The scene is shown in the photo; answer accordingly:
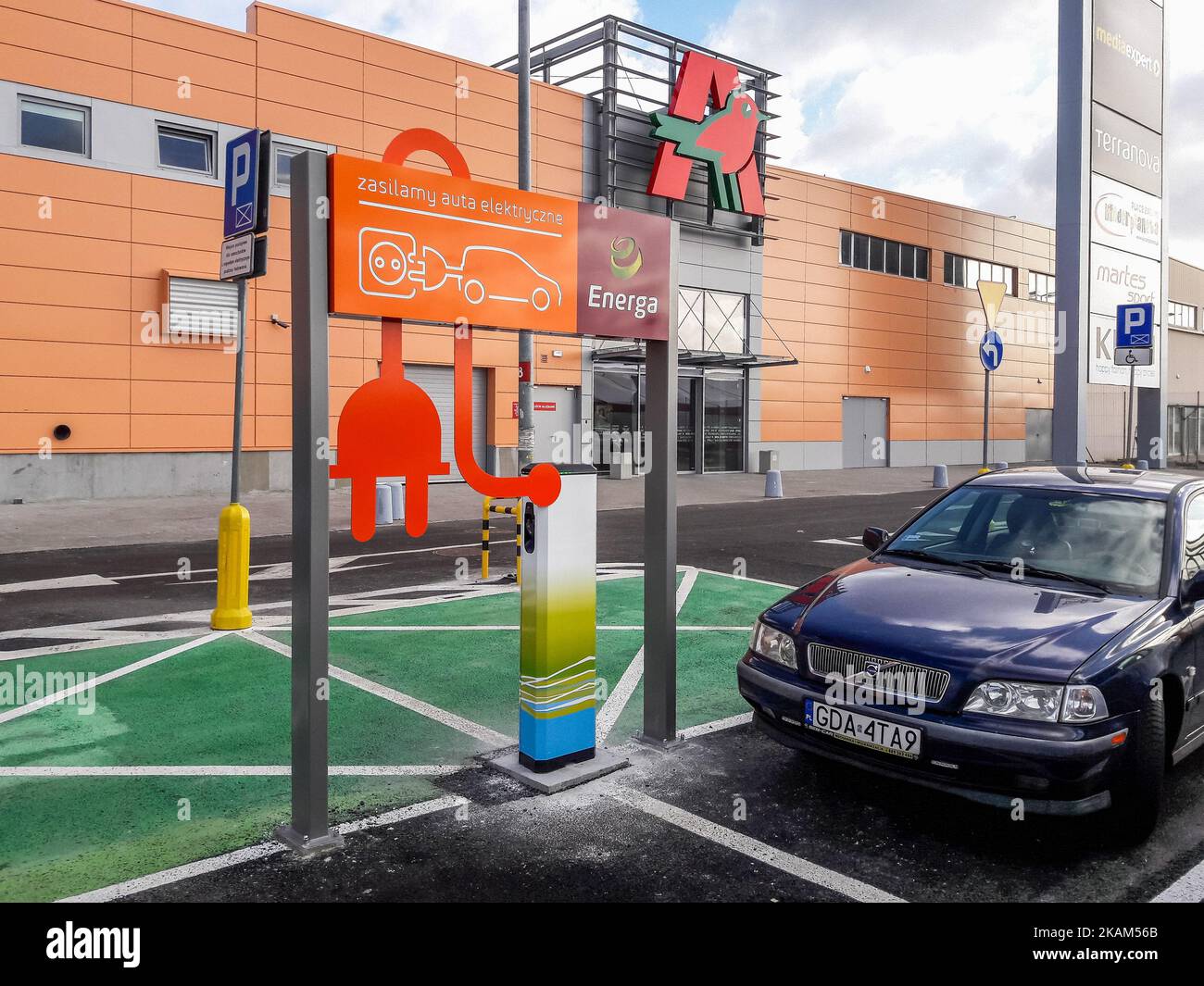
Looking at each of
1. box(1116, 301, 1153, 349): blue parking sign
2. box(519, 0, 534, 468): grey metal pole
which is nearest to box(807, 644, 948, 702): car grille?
box(519, 0, 534, 468): grey metal pole

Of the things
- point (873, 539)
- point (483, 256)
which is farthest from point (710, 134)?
point (483, 256)

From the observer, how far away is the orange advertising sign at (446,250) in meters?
3.93

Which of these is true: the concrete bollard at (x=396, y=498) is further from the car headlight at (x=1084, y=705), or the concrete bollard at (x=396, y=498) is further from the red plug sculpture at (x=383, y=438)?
the car headlight at (x=1084, y=705)

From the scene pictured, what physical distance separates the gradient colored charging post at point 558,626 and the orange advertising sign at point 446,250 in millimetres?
864

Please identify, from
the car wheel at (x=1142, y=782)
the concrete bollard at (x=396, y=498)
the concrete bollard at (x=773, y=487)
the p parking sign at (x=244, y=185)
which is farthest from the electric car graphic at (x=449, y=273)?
the concrete bollard at (x=773, y=487)

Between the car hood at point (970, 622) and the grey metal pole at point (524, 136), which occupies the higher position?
the grey metal pole at point (524, 136)

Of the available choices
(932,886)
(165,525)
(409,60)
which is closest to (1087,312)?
(409,60)

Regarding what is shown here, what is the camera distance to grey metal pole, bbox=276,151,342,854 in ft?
12.6

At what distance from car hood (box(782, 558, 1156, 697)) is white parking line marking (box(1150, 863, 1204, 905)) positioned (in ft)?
2.78

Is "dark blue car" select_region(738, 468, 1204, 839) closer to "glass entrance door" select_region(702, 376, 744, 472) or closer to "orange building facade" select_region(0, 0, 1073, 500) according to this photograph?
"orange building facade" select_region(0, 0, 1073, 500)

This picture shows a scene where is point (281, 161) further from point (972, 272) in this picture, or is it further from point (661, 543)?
point (972, 272)

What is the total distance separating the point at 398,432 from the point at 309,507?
0.50 meters

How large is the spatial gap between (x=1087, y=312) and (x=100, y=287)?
67.8 feet
